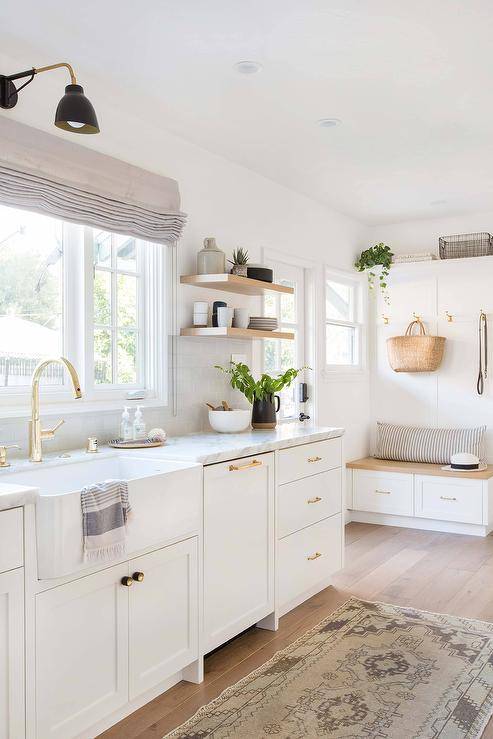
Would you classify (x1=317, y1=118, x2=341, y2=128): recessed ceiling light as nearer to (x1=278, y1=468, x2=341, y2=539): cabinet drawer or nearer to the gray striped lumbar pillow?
(x1=278, y1=468, x2=341, y2=539): cabinet drawer

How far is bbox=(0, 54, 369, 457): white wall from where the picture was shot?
3.05 m

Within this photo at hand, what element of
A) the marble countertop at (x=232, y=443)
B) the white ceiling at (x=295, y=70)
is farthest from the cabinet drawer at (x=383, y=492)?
the white ceiling at (x=295, y=70)

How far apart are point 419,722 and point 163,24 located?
2.65 meters

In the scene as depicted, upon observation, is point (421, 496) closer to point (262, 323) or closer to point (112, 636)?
point (262, 323)

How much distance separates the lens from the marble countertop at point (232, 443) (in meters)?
2.80

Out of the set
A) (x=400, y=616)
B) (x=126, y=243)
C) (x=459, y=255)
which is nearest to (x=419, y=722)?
(x=400, y=616)

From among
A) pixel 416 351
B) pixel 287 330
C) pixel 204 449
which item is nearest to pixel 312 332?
pixel 287 330

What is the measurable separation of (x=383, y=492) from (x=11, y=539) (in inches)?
153

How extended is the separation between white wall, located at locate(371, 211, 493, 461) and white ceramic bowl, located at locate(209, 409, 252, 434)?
8.43 feet

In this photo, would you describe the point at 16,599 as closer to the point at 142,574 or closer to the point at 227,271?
the point at 142,574

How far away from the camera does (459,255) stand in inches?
217

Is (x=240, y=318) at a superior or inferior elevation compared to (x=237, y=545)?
superior

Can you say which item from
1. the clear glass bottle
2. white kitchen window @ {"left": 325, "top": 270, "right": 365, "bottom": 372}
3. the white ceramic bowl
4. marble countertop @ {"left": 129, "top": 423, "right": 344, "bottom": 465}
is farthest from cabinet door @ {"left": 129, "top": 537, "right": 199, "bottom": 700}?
white kitchen window @ {"left": 325, "top": 270, "right": 365, "bottom": 372}

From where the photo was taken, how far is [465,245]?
18.0 feet
